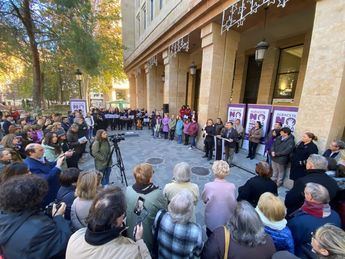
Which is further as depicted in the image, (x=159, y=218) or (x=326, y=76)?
(x=326, y=76)

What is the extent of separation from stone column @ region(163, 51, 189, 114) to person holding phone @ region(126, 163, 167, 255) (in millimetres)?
9662

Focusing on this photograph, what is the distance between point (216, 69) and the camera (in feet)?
25.5

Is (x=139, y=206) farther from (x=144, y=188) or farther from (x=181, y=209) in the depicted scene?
(x=181, y=209)

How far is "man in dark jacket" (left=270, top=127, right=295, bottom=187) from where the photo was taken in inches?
189

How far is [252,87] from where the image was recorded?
36.6ft

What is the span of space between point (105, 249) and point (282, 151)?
4.96 m

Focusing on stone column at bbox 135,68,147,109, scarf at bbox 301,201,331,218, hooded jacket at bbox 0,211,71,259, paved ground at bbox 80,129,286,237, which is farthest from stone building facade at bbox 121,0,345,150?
hooded jacket at bbox 0,211,71,259

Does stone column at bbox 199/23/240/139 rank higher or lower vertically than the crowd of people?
higher

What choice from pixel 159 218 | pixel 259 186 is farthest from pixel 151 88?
pixel 159 218

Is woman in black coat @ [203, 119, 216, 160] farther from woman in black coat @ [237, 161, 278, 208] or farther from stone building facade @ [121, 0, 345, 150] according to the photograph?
woman in black coat @ [237, 161, 278, 208]

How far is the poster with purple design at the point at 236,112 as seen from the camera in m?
7.59

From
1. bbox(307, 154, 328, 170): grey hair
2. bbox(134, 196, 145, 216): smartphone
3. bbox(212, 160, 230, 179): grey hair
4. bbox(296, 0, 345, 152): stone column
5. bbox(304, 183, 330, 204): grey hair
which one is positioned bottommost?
bbox(134, 196, 145, 216): smartphone

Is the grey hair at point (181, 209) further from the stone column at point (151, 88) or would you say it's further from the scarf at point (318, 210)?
the stone column at point (151, 88)

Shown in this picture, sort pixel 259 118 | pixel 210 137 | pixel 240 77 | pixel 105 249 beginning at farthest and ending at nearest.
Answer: pixel 240 77, pixel 210 137, pixel 259 118, pixel 105 249
